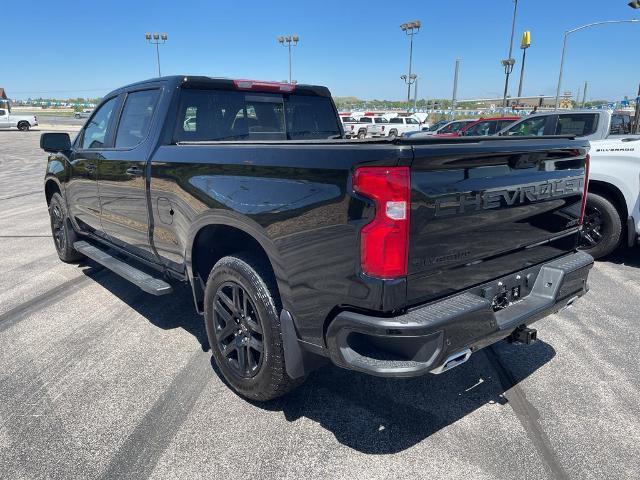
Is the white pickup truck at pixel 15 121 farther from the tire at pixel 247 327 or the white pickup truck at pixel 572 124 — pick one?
the tire at pixel 247 327

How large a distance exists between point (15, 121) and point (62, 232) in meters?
45.1

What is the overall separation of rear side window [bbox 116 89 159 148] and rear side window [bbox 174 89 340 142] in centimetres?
33

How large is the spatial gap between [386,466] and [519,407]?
1018 millimetres

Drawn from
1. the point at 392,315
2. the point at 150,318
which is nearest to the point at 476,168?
the point at 392,315

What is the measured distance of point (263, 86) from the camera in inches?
159

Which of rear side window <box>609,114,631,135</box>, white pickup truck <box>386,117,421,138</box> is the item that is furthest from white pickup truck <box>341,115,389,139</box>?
rear side window <box>609,114,631,135</box>

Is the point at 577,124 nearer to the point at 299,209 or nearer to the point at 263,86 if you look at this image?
the point at 263,86

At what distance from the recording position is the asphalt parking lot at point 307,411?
8.00ft

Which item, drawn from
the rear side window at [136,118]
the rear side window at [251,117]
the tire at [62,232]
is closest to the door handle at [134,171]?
the rear side window at [136,118]

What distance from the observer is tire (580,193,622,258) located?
567cm

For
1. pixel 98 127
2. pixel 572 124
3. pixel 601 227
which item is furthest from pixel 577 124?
pixel 98 127

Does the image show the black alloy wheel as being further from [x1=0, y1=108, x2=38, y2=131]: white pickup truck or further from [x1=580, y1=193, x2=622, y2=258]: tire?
[x1=0, y1=108, x2=38, y2=131]: white pickup truck

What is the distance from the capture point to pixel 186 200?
10.4 feet

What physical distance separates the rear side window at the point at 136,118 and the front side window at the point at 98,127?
35cm
